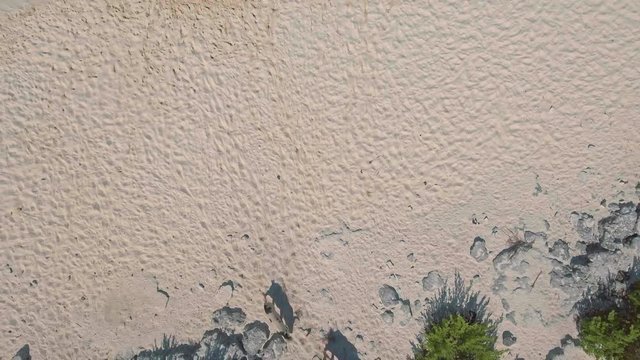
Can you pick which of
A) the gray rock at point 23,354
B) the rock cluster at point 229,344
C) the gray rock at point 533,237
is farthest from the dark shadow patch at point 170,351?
the gray rock at point 533,237

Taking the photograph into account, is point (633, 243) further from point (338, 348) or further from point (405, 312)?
point (338, 348)

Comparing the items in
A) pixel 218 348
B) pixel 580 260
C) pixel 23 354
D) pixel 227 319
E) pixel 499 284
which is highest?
pixel 580 260

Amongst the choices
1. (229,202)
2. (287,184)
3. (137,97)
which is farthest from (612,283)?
(137,97)

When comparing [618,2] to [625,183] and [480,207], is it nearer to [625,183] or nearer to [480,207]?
[625,183]

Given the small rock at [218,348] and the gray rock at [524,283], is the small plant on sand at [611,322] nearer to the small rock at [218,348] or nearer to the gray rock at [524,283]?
the gray rock at [524,283]

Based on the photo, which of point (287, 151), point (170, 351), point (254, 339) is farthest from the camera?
point (287, 151)

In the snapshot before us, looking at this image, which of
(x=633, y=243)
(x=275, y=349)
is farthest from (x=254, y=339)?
(x=633, y=243)
